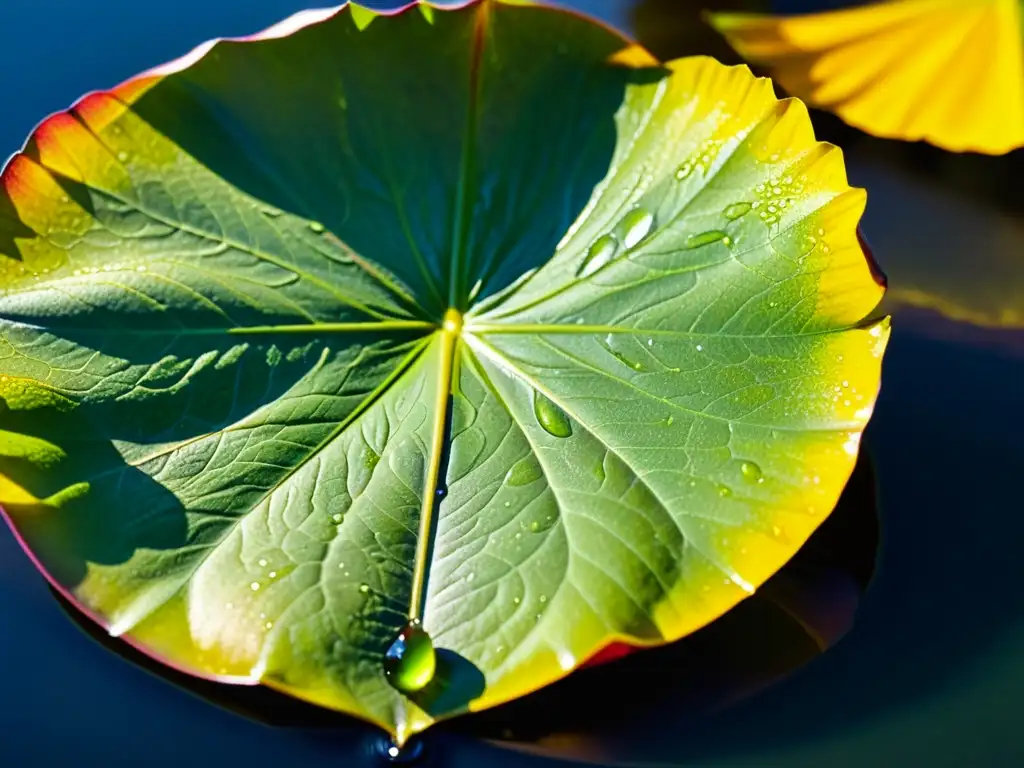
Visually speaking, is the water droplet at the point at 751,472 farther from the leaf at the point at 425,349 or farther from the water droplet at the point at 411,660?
the water droplet at the point at 411,660

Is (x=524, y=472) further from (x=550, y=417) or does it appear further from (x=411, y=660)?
(x=411, y=660)

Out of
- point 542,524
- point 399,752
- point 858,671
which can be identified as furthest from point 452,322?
point 858,671

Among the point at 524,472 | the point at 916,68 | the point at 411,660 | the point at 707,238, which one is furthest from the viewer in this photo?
the point at 916,68

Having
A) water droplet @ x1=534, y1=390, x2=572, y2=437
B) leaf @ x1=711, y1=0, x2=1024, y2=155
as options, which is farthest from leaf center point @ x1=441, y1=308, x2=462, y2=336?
leaf @ x1=711, y1=0, x2=1024, y2=155

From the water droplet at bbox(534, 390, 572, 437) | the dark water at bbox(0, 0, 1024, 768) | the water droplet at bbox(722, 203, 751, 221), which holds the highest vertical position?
the water droplet at bbox(722, 203, 751, 221)

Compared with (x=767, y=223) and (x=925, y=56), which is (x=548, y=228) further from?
(x=925, y=56)

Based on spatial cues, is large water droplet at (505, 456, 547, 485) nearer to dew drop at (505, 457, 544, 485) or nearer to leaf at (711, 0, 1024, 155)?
dew drop at (505, 457, 544, 485)
